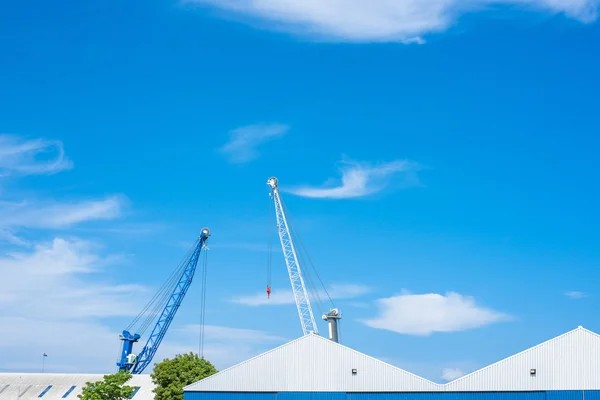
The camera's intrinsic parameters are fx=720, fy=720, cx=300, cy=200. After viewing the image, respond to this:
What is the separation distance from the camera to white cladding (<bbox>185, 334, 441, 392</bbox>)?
7050 cm

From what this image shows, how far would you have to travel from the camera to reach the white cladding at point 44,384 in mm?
122562

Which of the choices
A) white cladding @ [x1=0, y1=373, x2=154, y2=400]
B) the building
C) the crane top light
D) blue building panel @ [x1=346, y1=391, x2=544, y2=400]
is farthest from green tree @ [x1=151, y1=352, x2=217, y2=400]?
the crane top light

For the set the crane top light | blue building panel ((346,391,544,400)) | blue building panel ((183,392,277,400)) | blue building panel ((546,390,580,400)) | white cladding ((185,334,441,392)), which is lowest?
blue building panel ((183,392,277,400))

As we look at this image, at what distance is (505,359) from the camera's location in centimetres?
7000

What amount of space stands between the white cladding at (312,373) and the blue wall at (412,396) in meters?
0.48

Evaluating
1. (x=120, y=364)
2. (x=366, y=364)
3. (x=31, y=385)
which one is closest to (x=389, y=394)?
(x=366, y=364)

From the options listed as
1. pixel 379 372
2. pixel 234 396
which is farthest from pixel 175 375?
pixel 379 372

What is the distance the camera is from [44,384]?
129875 millimetres

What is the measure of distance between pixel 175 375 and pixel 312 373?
33.2 meters

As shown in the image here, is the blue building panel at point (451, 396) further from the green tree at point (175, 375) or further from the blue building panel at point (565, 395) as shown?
the green tree at point (175, 375)

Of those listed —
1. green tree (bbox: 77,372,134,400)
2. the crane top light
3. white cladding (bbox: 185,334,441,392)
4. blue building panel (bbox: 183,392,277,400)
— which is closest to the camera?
white cladding (bbox: 185,334,441,392)

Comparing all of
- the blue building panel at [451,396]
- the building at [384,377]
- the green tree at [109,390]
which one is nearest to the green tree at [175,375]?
the green tree at [109,390]

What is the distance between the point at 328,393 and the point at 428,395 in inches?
382

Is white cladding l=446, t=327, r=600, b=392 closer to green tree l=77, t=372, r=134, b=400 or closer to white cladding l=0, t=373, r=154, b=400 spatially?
green tree l=77, t=372, r=134, b=400
